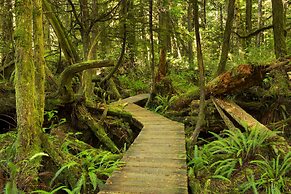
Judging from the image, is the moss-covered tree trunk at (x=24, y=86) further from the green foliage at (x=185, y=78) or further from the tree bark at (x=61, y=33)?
the green foliage at (x=185, y=78)

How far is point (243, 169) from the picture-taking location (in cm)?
539

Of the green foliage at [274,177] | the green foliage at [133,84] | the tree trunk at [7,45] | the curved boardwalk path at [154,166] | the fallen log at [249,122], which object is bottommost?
the green foliage at [274,177]

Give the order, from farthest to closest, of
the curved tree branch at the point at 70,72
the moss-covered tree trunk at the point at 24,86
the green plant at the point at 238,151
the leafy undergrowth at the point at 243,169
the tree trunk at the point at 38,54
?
the curved tree branch at the point at 70,72
the green plant at the point at 238,151
the tree trunk at the point at 38,54
the leafy undergrowth at the point at 243,169
the moss-covered tree trunk at the point at 24,86

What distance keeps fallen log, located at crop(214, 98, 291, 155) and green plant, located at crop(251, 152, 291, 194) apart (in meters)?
0.39

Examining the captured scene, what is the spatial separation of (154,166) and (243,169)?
173 centimetres

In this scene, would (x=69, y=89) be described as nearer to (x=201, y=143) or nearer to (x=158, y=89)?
(x=201, y=143)

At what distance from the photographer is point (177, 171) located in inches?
184

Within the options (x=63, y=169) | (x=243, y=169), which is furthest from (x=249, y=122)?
(x=63, y=169)

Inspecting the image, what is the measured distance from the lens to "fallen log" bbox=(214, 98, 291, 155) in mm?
5663

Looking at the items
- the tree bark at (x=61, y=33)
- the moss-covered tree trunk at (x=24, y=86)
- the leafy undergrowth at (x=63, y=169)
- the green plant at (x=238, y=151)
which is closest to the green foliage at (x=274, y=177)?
the green plant at (x=238, y=151)

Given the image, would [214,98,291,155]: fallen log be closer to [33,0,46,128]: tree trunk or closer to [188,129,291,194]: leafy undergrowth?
[188,129,291,194]: leafy undergrowth

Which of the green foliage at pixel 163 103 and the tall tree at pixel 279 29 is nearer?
the tall tree at pixel 279 29

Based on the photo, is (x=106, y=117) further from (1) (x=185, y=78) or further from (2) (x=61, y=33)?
(1) (x=185, y=78)

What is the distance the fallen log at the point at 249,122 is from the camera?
566 cm
